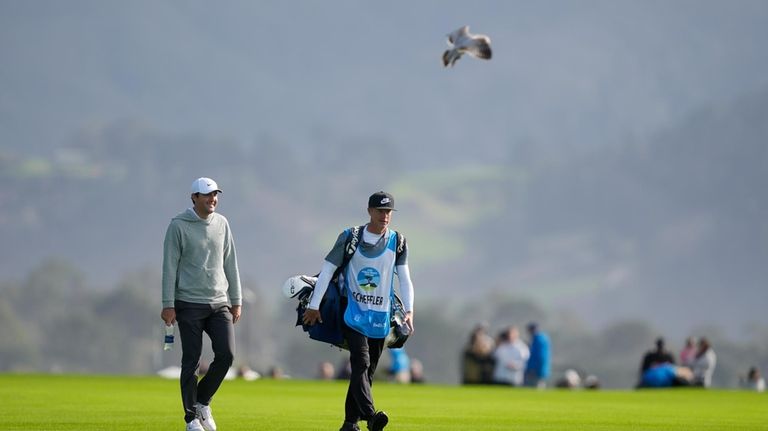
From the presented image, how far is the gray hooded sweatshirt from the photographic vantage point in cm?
1419

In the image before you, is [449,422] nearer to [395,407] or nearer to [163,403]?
[395,407]

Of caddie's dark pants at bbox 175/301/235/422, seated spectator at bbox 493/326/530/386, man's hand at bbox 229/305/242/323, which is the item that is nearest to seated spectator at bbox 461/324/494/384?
seated spectator at bbox 493/326/530/386

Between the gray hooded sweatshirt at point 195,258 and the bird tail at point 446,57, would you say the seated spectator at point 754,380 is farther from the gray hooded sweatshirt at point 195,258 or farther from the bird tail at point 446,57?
the gray hooded sweatshirt at point 195,258

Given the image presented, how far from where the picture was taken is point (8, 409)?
18922 mm

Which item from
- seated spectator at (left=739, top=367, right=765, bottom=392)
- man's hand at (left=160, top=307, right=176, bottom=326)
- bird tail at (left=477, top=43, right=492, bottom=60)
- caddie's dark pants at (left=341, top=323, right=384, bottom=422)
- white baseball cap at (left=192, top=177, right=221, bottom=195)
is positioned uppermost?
bird tail at (left=477, top=43, right=492, bottom=60)

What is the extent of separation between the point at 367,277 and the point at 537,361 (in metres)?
21.8

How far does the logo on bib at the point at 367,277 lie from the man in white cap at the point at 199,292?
1.57m

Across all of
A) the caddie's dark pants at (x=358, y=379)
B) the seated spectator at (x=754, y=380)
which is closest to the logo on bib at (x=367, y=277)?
the caddie's dark pants at (x=358, y=379)

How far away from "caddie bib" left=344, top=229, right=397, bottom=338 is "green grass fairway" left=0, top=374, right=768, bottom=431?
2257 millimetres

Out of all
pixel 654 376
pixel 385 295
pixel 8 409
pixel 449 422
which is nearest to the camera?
pixel 385 295

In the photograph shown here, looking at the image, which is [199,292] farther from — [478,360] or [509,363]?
[478,360]

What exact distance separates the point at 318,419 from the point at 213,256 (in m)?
3.62

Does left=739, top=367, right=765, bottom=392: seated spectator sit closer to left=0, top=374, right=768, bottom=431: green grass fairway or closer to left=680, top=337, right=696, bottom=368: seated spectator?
left=680, top=337, right=696, bottom=368: seated spectator

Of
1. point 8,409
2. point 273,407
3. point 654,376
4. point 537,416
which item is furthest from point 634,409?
point 654,376
